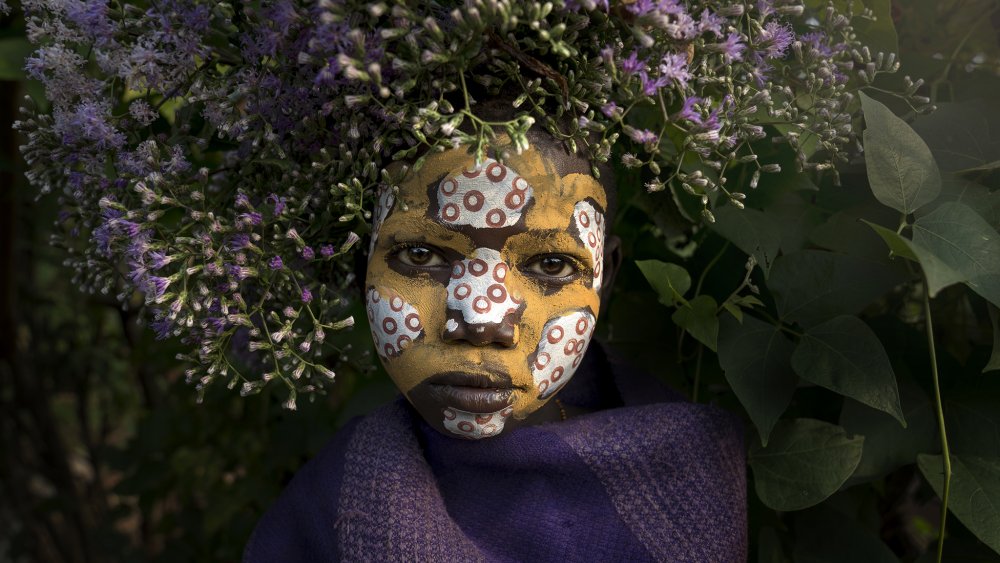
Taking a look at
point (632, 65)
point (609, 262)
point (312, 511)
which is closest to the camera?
point (632, 65)

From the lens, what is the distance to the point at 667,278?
3.91 ft

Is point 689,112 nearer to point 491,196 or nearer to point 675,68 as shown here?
point 675,68

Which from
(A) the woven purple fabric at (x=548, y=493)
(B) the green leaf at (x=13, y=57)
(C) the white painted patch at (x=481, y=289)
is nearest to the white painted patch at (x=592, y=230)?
(C) the white painted patch at (x=481, y=289)

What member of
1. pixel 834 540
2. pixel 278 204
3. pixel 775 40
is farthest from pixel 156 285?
pixel 834 540

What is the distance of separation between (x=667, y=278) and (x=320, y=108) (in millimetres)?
552

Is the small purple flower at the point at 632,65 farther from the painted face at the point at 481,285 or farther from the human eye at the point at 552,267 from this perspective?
the human eye at the point at 552,267

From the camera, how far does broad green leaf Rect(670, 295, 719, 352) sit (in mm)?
1176

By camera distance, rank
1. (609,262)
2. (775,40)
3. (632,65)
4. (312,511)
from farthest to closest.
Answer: (609,262) < (312,511) < (775,40) < (632,65)

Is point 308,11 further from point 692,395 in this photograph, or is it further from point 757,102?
point 692,395

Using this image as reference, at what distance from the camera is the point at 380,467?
118 cm

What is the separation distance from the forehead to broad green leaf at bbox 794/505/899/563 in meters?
0.68

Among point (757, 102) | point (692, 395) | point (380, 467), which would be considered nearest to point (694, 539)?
point (692, 395)

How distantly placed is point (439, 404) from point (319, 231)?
1.04 feet

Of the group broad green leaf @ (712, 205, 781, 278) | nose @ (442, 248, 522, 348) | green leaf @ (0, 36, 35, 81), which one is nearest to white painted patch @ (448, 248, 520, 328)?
nose @ (442, 248, 522, 348)
